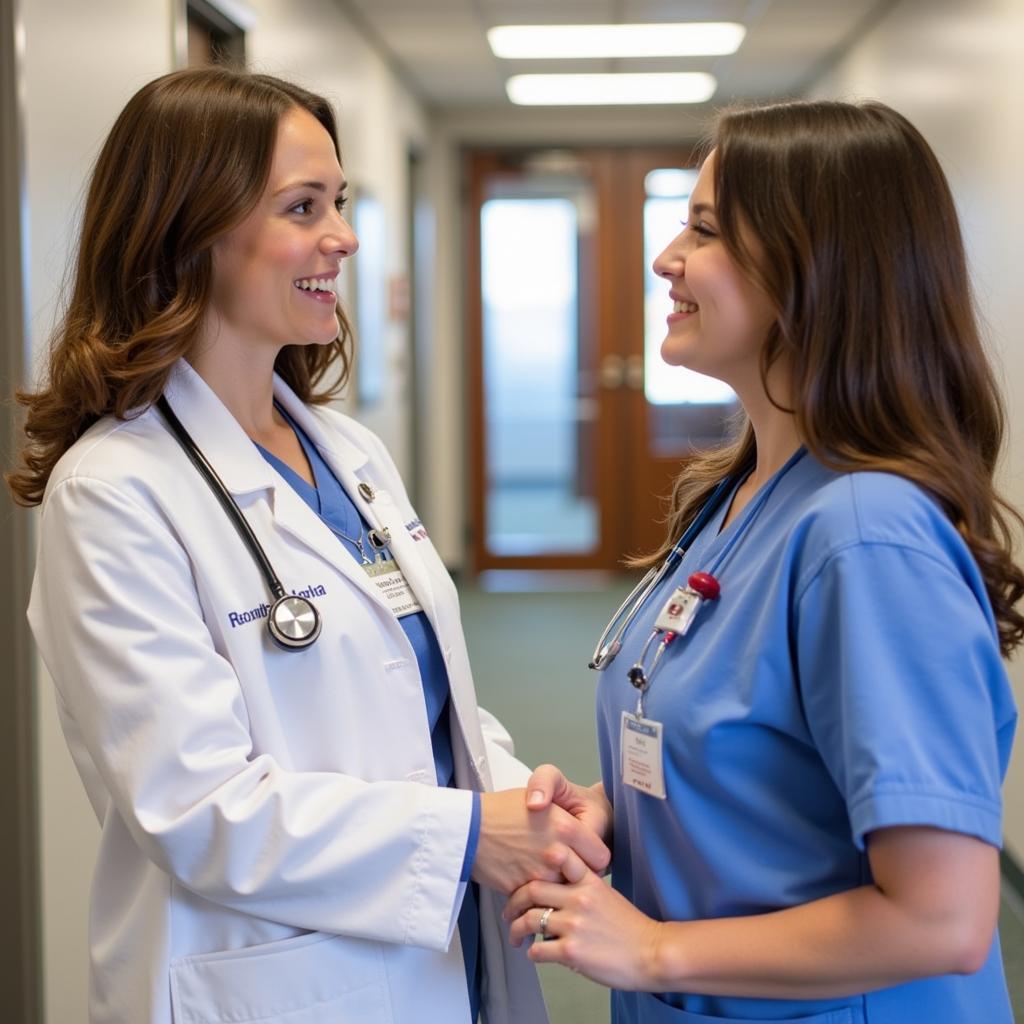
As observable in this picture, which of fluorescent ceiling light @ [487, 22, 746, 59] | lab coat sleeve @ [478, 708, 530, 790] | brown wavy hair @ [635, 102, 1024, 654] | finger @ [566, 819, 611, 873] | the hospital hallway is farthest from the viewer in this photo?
fluorescent ceiling light @ [487, 22, 746, 59]

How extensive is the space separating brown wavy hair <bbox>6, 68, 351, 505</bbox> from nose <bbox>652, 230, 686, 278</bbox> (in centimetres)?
47

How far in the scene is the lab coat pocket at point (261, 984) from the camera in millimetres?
1229

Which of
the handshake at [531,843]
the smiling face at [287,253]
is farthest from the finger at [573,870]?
the smiling face at [287,253]

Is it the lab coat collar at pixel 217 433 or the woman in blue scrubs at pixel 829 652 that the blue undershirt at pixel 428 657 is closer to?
the lab coat collar at pixel 217 433

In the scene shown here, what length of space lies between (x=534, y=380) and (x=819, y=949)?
21.4 ft

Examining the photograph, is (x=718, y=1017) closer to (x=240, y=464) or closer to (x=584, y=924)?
(x=584, y=924)

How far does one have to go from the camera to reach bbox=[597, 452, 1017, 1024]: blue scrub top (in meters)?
0.96

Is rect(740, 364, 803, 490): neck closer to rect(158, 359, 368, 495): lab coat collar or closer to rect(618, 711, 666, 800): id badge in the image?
rect(618, 711, 666, 800): id badge

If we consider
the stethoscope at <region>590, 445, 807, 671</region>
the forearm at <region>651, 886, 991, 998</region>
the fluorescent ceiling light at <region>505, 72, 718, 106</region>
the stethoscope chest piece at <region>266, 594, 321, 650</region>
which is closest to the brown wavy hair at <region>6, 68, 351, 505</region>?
the stethoscope chest piece at <region>266, 594, 321, 650</region>

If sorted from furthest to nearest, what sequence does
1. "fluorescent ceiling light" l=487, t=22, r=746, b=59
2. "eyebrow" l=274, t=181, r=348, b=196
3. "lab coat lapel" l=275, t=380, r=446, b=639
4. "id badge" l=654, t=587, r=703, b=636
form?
"fluorescent ceiling light" l=487, t=22, r=746, b=59 < "lab coat lapel" l=275, t=380, r=446, b=639 < "eyebrow" l=274, t=181, r=348, b=196 < "id badge" l=654, t=587, r=703, b=636

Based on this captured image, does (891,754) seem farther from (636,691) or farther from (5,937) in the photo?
(5,937)

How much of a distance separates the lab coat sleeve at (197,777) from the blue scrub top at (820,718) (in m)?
0.24

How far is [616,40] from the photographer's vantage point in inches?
215

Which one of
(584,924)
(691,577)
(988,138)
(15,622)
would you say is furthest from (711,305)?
(988,138)
